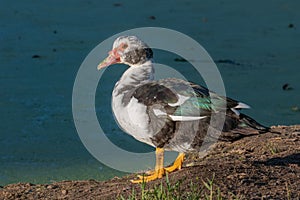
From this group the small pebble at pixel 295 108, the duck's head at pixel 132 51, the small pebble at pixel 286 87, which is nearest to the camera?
the duck's head at pixel 132 51

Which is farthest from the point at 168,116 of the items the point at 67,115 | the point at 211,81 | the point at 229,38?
the point at 229,38


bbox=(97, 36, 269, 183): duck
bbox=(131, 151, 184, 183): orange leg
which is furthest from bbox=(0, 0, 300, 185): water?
bbox=(97, 36, 269, 183): duck

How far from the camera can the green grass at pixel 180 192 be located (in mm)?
3080

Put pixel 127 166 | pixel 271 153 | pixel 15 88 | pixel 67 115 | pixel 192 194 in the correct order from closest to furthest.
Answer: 1. pixel 192 194
2. pixel 271 153
3. pixel 127 166
4. pixel 67 115
5. pixel 15 88

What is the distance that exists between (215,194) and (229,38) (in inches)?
186

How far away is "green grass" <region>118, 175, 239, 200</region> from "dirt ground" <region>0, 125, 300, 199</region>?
1cm

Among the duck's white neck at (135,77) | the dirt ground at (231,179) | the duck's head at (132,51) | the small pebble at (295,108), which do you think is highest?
the duck's head at (132,51)

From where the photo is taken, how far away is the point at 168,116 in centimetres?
353

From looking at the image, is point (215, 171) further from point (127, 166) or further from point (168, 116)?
point (127, 166)

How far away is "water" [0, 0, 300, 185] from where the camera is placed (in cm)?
514

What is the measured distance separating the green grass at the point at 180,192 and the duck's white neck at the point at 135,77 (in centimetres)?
53

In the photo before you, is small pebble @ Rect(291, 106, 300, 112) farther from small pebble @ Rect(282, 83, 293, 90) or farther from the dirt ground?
the dirt ground

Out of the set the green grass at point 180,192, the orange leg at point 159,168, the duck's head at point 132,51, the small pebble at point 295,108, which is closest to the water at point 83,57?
the small pebble at point 295,108

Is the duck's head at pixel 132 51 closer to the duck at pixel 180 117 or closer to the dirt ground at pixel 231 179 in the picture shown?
the duck at pixel 180 117
